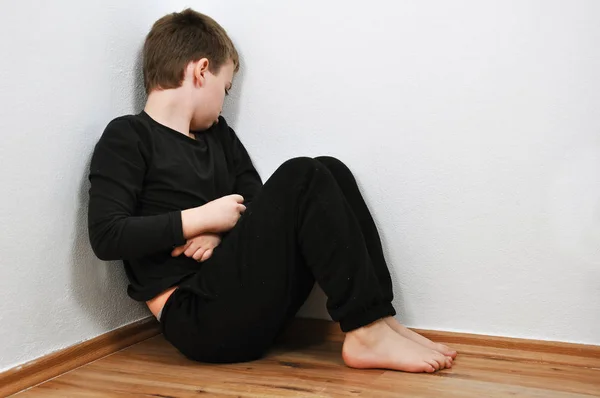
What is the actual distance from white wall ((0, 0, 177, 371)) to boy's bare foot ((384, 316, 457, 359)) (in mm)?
551

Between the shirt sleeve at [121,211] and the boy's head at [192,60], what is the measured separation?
6.3 inches

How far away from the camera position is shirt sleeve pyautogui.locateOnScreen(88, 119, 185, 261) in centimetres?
109

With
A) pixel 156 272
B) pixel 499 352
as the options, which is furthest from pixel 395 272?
pixel 156 272

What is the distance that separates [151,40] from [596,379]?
104 centimetres

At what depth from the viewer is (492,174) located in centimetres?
121

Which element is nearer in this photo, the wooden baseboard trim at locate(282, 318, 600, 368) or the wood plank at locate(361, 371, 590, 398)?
the wood plank at locate(361, 371, 590, 398)

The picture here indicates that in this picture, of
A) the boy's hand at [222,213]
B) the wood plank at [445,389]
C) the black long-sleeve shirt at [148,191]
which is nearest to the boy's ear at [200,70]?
the black long-sleeve shirt at [148,191]

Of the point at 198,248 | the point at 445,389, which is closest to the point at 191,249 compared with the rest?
the point at 198,248

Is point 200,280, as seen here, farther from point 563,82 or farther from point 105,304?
point 563,82

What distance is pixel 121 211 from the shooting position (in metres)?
1.11

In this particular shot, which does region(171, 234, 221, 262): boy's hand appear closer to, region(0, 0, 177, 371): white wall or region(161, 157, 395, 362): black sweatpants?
region(161, 157, 395, 362): black sweatpants

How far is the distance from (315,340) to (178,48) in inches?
26.4

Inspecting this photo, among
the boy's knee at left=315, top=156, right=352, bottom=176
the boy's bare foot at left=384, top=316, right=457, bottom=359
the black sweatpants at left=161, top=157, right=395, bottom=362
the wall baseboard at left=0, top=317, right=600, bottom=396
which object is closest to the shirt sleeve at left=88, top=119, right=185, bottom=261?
the black sweatpants at left=161, top=157, right=395, bottom=362

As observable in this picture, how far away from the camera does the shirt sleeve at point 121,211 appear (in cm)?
109
